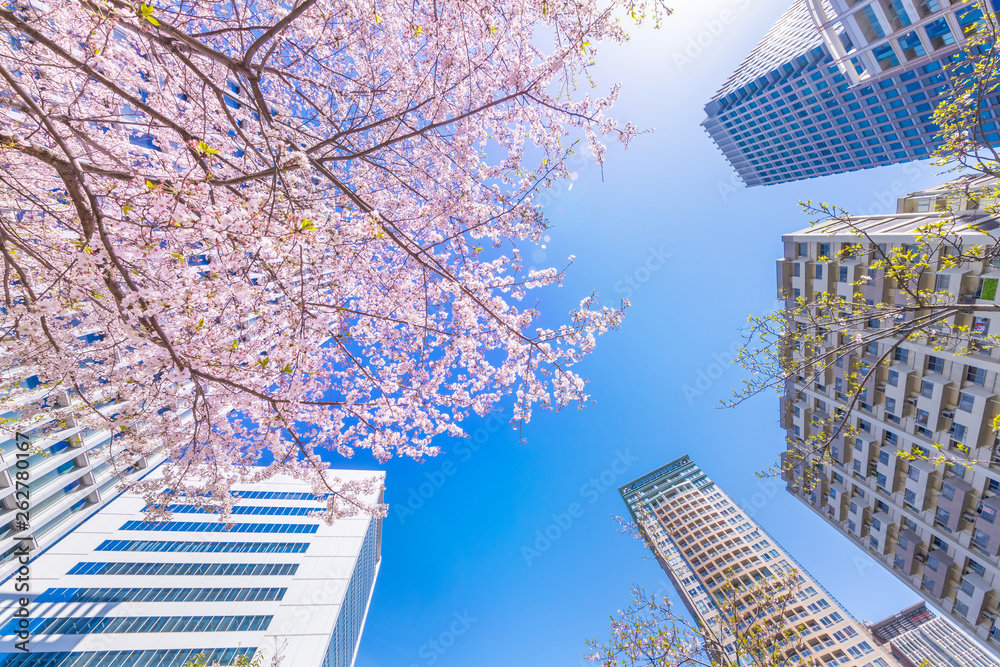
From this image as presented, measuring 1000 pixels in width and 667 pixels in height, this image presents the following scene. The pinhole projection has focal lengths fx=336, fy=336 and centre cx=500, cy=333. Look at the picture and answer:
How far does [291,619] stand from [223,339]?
41766 mm

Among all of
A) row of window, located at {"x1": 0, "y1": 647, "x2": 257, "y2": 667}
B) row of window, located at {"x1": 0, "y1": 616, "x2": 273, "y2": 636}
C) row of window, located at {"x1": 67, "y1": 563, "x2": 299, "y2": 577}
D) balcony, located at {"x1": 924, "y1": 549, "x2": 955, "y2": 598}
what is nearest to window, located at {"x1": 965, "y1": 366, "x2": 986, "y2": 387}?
balcony, located at {"x1": 924, "y1": 549, "x2": 955, "y2": 598}

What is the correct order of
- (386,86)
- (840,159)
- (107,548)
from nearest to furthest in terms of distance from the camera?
(386,86) → (107,548) → (840,159)

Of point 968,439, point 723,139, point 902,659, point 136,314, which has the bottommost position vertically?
point 902,659

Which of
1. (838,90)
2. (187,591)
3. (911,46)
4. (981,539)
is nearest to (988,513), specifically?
(981,539)

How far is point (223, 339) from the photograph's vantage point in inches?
217

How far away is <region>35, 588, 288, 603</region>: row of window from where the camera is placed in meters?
28.4

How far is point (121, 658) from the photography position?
27125 mm

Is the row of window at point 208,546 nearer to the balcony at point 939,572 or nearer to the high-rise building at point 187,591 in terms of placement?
the high-rise building at point 187,591

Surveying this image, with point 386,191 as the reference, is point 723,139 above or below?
above

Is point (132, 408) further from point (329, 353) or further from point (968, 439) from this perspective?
point (968, 439)

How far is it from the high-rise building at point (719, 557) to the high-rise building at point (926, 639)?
52278 mm

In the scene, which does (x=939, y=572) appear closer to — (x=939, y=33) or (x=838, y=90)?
(x=939, y=33)

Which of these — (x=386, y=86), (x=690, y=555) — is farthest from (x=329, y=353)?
(x=690, y=555)

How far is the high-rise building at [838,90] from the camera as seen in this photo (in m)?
31.7
